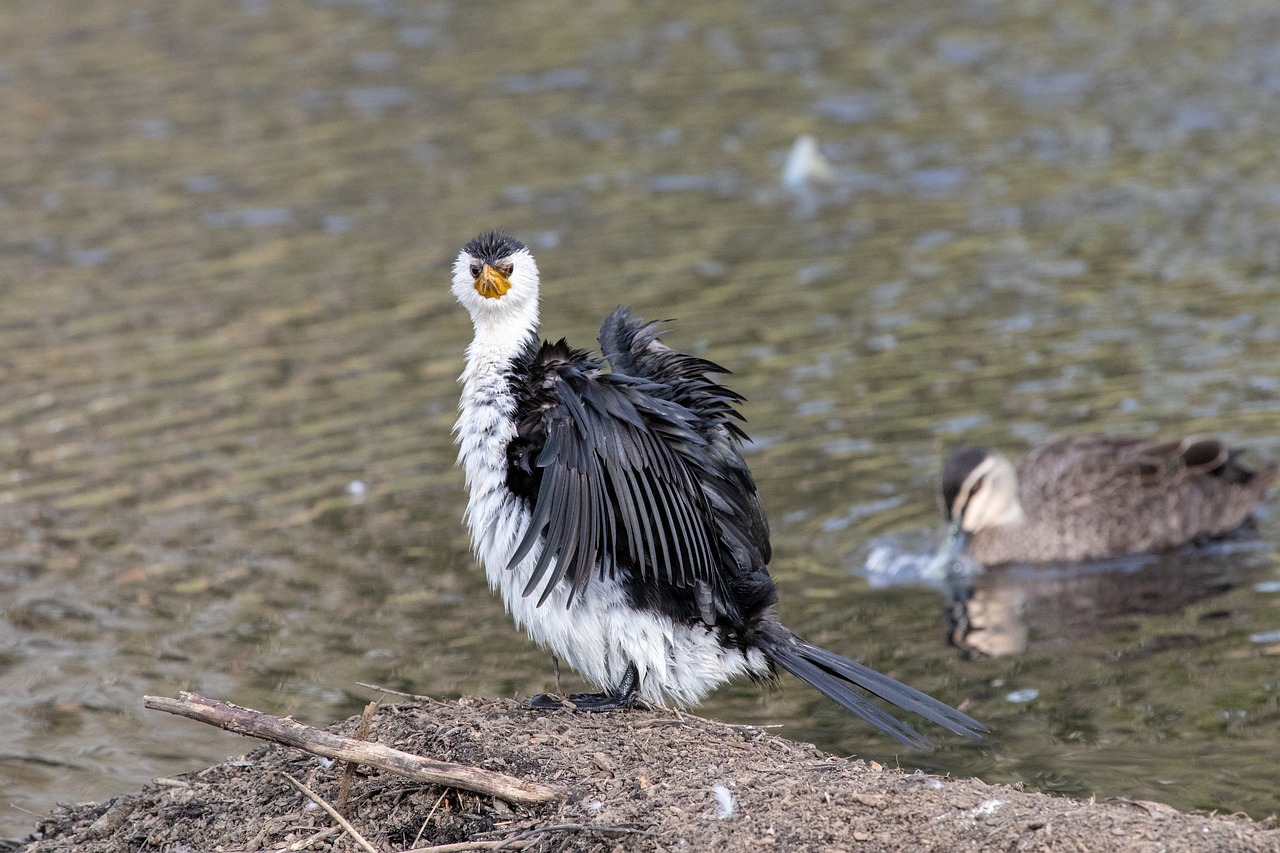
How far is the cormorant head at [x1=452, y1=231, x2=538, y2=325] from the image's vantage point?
5.69 metres

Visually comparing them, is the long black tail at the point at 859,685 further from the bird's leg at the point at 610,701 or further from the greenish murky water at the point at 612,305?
the greenish murky water at the point at 612,305

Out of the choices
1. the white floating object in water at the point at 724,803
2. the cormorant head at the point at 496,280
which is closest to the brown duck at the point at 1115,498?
the cormorant head at the point at 496,280

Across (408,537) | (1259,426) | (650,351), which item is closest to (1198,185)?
(1259,426)

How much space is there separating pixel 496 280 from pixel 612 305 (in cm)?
581

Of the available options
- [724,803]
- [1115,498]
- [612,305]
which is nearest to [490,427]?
[724,803]

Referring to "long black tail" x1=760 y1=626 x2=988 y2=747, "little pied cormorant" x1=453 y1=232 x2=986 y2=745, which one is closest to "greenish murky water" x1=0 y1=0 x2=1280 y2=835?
"long black tail" x1=760 y1=626 x2=988 y2=747

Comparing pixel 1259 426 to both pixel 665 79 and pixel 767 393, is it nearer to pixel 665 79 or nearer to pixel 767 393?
pixel 767 393

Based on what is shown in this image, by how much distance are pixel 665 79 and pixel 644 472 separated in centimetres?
1294

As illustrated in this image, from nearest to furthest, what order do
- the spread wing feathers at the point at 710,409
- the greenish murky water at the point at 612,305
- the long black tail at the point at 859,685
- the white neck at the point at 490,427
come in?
the long black tail at the point at 859,685
the white neck at the point at 490,427
the spread wing feathers at the point at 710,409
the greenish murky water at the point at 612,305

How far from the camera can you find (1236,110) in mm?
14875

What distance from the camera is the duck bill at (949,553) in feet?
27.9

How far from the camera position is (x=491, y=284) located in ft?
18.7

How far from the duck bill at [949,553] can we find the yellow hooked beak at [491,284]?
11.9ft

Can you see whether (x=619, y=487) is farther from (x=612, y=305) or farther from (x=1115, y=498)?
(x=612, y=305)
